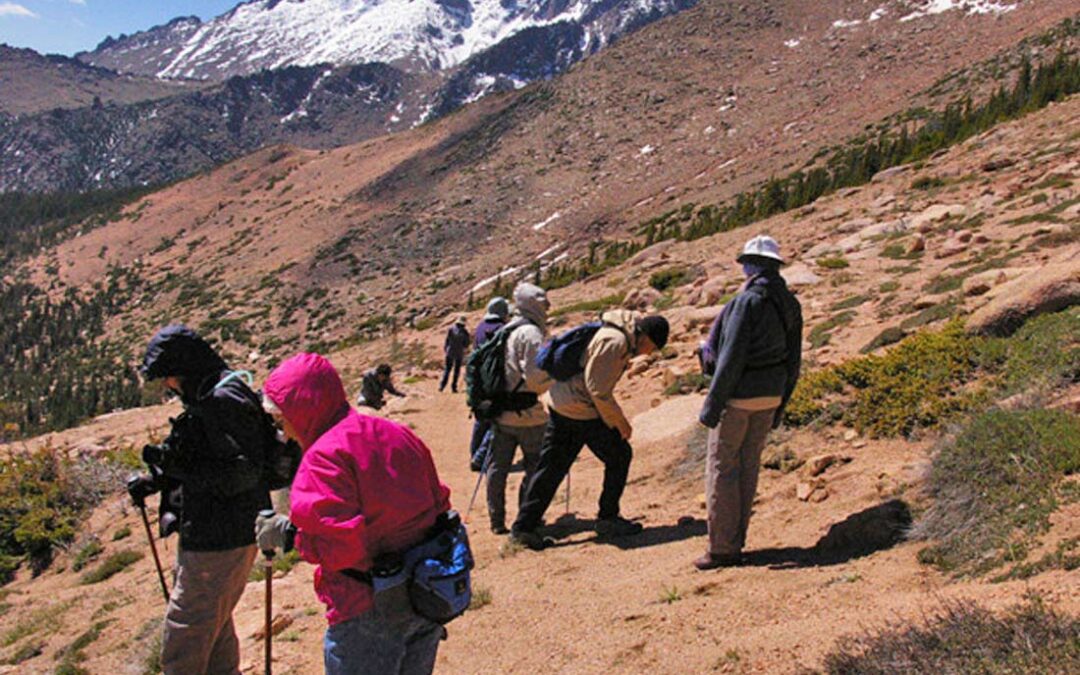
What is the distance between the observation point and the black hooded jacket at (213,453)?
13.4 feet

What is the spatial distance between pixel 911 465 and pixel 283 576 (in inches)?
210

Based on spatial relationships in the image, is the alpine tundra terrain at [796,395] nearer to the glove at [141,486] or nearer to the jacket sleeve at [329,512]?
the glove at [141,486]

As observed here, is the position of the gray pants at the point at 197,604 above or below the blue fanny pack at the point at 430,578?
below

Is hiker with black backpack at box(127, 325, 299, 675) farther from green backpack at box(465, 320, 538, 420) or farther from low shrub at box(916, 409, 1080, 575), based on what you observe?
low shrub at box(916, 409, 1080, 575)

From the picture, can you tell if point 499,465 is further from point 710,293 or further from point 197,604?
point 710,293

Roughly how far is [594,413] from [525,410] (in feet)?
2.59

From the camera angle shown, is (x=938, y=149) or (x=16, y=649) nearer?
(x=16, y=649)

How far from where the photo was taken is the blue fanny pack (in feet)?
10.3

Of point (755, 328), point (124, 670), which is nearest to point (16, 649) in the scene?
point (124, 670)

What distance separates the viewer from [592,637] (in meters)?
4.88

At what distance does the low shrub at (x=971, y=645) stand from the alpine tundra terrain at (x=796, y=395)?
0.04ft

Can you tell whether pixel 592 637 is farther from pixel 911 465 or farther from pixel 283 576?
pixel 283 576

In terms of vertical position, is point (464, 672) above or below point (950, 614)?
below

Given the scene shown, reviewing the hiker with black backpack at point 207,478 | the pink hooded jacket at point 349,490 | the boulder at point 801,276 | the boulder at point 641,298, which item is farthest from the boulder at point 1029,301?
the boulder at point 641,298
